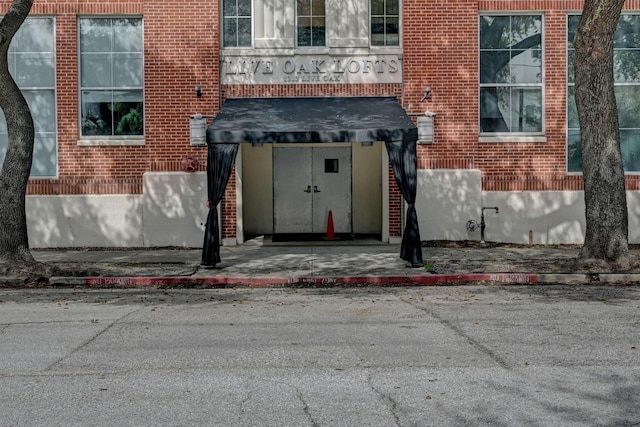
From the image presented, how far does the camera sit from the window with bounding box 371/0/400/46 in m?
18.6

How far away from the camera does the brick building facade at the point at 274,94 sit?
18250mm

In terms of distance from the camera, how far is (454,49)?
18.2 meters

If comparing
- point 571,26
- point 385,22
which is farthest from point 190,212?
point 571,26

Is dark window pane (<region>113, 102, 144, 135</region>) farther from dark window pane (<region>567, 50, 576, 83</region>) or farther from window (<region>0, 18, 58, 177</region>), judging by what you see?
dark window pane (<region>567, 50, 576, 83</region>)

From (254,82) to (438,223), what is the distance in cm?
533

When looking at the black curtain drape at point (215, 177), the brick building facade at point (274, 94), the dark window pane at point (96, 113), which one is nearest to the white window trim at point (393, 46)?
the brick building facade at point (274, 94)

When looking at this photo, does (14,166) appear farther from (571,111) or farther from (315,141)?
(571,111)

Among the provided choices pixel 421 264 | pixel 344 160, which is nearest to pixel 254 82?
pixel 344 160

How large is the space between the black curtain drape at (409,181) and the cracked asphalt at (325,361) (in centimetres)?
300

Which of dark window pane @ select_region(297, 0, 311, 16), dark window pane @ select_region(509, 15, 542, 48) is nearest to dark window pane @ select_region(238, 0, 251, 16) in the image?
dark window pane @ select_region(297, 0, 311, 16)

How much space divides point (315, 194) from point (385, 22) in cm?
522

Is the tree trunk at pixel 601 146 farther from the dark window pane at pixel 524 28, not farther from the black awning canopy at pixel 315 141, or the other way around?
the dark window pane at pixel 524 28

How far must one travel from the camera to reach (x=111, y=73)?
18.5 m

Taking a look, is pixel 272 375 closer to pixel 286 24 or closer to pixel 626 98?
pixel 286 24
